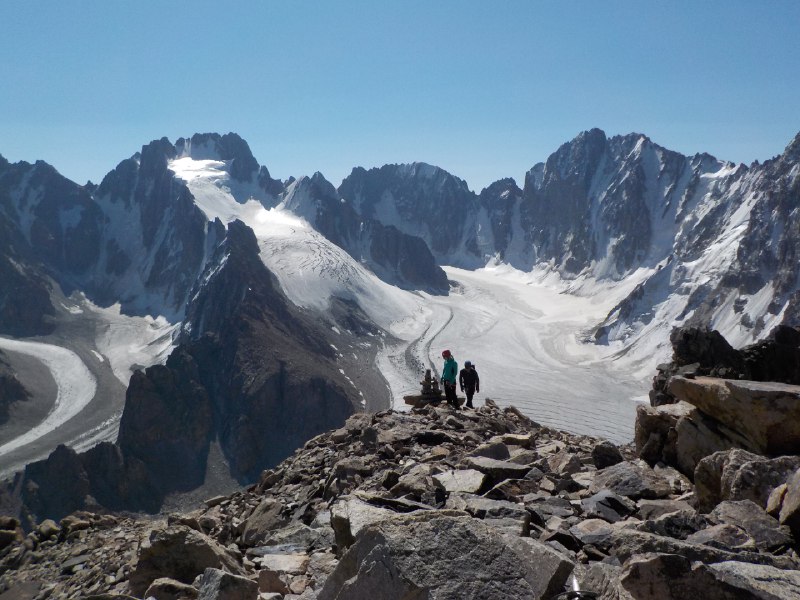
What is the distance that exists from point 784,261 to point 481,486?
352ft

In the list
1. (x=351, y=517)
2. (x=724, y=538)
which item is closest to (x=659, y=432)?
(x=724, y=538)

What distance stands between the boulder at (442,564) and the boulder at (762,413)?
16.2ft

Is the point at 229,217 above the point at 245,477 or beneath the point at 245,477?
above

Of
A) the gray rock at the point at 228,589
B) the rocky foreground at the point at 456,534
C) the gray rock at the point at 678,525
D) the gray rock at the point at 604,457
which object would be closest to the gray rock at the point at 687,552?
the rocky foreground at the point at 456,534

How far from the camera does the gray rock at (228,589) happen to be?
646 centimetres

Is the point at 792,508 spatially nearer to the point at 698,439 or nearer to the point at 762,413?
the point at 762,413

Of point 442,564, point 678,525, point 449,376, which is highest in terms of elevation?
point 442,564

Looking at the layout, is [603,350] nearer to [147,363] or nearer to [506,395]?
[506,395]

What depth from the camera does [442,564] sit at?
5031mm

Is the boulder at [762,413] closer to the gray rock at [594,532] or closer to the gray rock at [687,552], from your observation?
the gray rock at [594,532]

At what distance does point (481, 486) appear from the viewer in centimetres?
989

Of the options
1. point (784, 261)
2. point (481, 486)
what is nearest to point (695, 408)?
point (481, 486)

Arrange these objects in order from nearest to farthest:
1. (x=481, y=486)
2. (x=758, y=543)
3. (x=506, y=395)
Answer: (x=758, y=543) < (x=481, y=486) < (x=506, y=395)

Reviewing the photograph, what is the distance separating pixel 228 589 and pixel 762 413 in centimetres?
702
